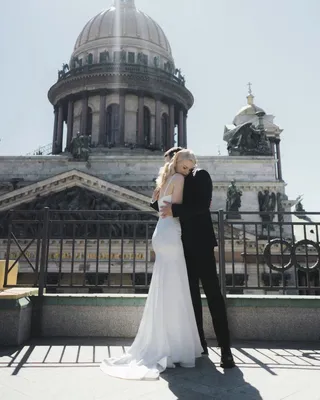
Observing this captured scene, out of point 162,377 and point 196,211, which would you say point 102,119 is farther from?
point 162,377

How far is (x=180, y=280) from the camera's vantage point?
406 centimetres

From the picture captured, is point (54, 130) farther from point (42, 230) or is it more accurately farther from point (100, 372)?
point (100, 372)

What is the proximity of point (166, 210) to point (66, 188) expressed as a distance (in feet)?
64.5

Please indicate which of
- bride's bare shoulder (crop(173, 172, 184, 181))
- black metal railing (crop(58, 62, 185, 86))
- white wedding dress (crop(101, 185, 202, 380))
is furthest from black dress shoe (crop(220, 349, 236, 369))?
black metal railing (crop(58, 62, 185, 86))

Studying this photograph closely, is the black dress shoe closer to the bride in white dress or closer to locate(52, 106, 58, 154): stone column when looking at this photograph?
the bride in white dress

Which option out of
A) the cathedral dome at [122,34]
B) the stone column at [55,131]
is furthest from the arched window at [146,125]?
the stone column at [55,131]

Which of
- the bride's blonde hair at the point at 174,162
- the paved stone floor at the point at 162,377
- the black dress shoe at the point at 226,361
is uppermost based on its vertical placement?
the bride's blonde hair at the point at 174,162

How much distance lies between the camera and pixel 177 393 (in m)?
3.11

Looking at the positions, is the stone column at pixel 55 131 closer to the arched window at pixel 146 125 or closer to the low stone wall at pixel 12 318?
the arched window at pixel 146 125

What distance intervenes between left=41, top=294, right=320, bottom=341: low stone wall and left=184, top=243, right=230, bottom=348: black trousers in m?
1.41

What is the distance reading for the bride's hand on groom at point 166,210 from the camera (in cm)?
418

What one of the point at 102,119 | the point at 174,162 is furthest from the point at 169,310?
the point at 102,119

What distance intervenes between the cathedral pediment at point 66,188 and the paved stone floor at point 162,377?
1732 cm

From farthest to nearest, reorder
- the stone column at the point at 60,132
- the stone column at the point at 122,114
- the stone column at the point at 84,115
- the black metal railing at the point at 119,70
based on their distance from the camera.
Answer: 1. the stone column at the point at 60,132
2. the black metal railing at the point at 119,70
3. the stone column at the point at 84,115
4. the stone column at the point at 122,114
